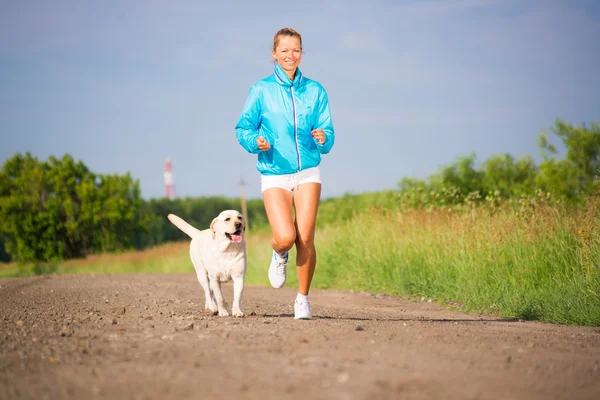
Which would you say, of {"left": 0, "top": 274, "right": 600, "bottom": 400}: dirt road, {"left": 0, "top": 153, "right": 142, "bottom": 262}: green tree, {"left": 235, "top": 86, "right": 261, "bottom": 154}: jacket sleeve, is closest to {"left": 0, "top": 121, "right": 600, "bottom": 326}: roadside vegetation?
{"left": 0, "top": 274, "right": 600, "bottom": 400}: dirt road

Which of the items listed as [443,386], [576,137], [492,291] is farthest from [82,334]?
[576,137]

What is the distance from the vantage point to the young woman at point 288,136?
254 inches

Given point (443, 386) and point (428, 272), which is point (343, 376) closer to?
point (443, 386)

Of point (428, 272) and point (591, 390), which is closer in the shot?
point (591, 390)

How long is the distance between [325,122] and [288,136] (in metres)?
0.44

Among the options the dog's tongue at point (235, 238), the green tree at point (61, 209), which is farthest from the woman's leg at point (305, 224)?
the green tree at point (61, 209)

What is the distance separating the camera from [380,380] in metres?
3.54

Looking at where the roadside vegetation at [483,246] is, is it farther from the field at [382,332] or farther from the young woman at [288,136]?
the young woman at [288,136]

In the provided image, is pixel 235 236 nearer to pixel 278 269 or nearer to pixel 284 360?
pixel 278 269

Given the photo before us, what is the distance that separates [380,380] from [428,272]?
26.9ft

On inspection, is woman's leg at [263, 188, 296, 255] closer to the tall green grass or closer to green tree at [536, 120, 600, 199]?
the tall green grass

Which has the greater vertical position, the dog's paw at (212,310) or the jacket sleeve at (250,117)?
the jacket sleeve at (250,117)

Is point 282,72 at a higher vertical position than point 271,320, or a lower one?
higher

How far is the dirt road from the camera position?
3426 mm
